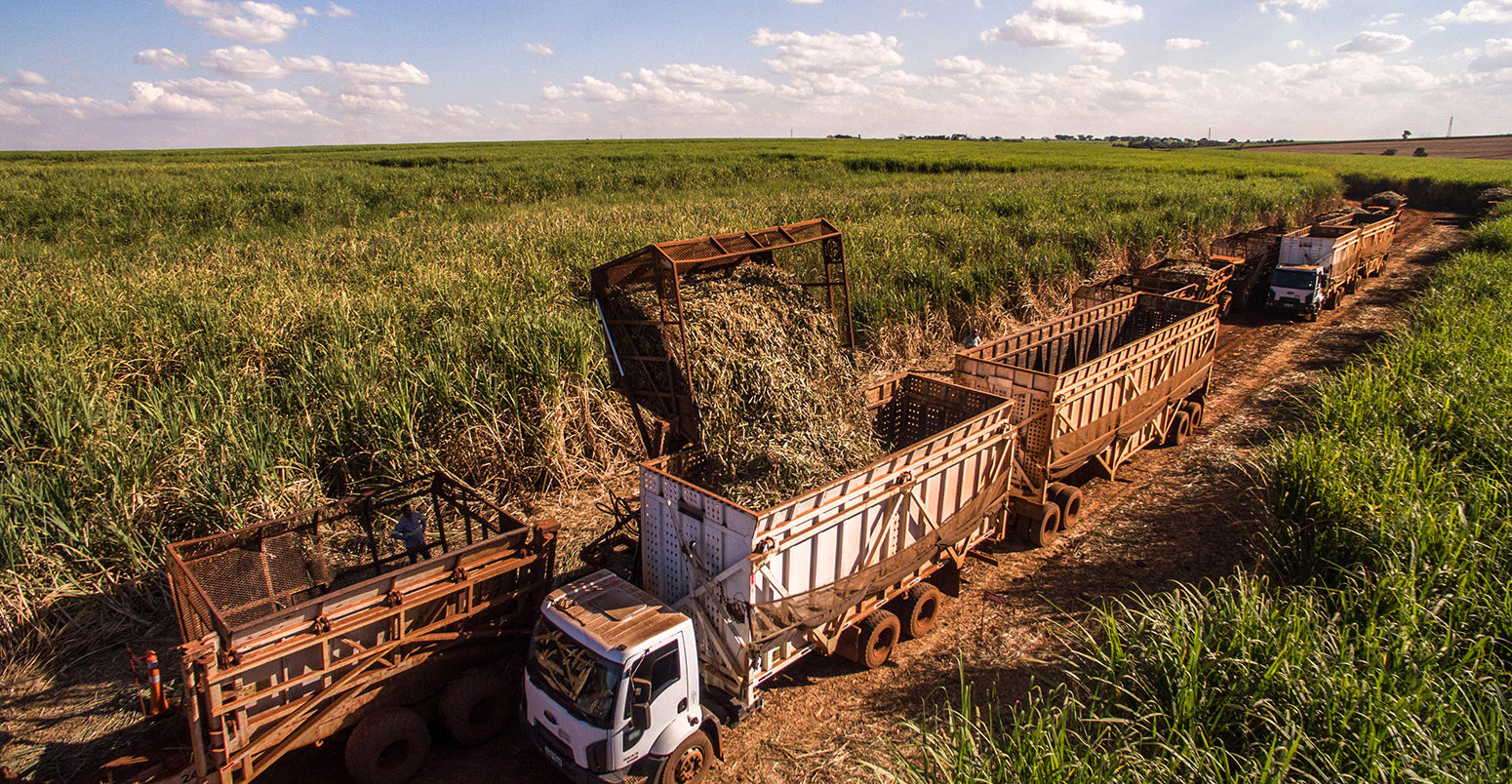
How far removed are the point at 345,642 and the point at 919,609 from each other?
4.96 m

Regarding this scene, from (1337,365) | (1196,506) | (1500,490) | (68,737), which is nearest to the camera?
(68,737)

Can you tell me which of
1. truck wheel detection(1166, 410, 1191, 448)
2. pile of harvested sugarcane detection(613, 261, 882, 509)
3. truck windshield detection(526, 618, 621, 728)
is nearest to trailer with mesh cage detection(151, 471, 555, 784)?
truck windshield detection(526, 618, 621, 728)

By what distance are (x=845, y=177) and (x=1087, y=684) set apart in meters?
41.8

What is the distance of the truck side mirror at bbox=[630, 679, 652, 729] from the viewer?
4.89 meters

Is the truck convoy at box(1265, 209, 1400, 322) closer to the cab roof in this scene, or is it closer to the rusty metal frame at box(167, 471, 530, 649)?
the cab roof

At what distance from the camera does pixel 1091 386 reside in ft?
30.3

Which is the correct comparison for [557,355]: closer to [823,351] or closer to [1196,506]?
[823,351]

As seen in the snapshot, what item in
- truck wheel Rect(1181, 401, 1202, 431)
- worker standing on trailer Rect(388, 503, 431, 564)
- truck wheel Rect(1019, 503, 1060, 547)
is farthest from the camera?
truck wheel Rect(1181, 401, 1202, 431)

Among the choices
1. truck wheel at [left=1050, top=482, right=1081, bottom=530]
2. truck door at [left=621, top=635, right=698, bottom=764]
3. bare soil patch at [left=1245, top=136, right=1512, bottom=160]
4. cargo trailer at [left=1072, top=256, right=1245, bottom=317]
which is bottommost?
truck wheel at [left=1050, top=482, right=1081, bottom=530]

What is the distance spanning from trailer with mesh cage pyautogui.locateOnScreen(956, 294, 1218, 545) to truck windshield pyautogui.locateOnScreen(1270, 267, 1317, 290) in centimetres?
956

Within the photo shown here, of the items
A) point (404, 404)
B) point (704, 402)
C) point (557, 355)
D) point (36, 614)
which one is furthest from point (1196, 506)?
point (36, 614)

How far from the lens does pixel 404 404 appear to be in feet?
29.9

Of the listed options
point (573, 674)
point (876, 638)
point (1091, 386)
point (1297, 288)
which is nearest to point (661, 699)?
point (573, 674)

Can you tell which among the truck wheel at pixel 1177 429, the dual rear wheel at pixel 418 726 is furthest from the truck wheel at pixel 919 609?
the truck wheel at pixel 1177 429
